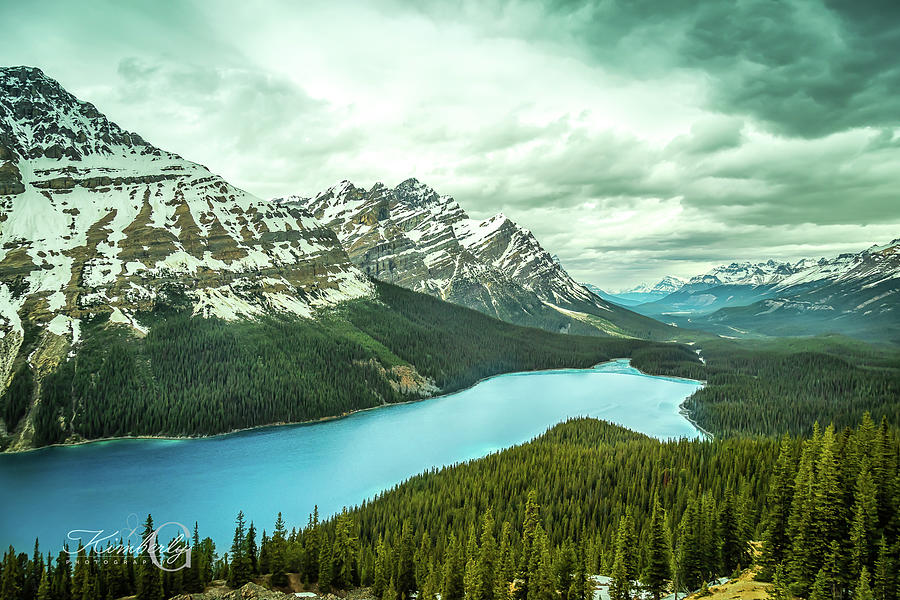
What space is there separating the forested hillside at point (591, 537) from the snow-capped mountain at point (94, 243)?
104 m

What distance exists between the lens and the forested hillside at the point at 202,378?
10669cm

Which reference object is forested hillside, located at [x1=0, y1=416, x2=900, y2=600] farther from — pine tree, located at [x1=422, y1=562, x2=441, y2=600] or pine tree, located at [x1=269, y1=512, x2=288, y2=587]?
pine tree, located at [x1=422, y1=562, x2=441, y2=600]

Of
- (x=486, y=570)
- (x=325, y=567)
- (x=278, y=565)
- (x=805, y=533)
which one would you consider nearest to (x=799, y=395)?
(x=805, y=533)

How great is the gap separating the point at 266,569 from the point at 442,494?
26.5 meters

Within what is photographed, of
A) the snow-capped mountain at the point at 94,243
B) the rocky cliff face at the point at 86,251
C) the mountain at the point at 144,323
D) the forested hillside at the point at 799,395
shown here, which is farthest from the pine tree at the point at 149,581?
the forested hillside at the point at 799,395

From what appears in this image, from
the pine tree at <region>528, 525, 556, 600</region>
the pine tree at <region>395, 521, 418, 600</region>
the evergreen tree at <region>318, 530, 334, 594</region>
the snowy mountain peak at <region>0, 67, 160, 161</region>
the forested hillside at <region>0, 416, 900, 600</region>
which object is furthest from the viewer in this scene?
the snowy mountain peak at <region>0, 67, 160, 161</region>

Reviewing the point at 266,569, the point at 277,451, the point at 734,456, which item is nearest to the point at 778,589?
the point at 266,569

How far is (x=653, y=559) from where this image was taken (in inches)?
1567

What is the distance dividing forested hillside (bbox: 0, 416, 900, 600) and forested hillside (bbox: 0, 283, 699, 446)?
6310cm

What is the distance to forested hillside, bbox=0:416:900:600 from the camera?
33.3 meters

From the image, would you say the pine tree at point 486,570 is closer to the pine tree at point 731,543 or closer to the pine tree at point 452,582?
the pine tree at point 452,582

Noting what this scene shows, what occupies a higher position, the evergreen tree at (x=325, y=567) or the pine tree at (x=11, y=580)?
the pine tree at (x=11, y=580)

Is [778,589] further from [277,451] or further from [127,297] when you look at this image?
[127,297]

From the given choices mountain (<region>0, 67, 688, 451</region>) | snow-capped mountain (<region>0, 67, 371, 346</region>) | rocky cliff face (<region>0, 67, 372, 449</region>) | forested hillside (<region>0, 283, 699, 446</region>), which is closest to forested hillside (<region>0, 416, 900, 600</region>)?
forested hillside (<region>0, 283, 699, 446</region>)
